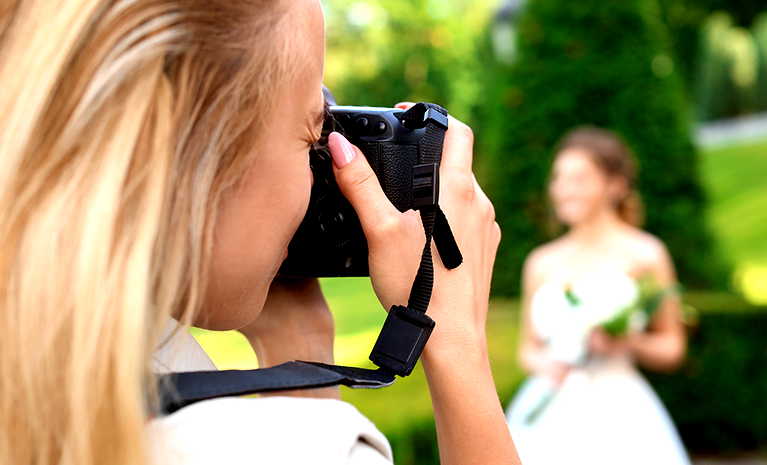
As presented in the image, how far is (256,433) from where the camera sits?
0.79 meters

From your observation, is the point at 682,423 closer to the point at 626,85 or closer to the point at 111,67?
the point at 626,85

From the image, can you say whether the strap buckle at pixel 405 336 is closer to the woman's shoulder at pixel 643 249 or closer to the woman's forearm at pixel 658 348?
the woman's forearm at pixel 658 348

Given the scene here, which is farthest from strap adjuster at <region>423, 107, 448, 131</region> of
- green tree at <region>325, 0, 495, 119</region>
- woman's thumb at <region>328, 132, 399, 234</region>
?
green tree at <region>325, 0, 495, 119</region>

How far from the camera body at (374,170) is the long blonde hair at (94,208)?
0.29 meters

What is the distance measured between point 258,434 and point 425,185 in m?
0.38

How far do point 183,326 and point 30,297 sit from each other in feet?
0.55

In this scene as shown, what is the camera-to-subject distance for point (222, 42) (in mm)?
858

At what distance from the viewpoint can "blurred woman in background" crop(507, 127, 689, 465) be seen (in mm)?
4184

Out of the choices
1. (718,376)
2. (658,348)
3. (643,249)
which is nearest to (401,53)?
(718,376)

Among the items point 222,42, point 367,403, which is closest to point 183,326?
point 222,42

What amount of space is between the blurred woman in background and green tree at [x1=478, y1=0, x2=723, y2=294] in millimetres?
1612

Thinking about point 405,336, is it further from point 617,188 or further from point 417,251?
point 617,188

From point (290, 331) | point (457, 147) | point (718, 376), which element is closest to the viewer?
point (457, 147)

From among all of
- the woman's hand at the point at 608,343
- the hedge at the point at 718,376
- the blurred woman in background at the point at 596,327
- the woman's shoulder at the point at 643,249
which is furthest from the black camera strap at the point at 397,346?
the hedge at the point at 718,376
